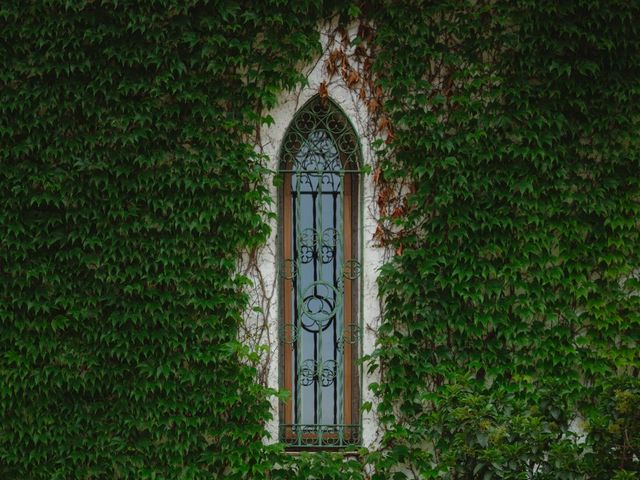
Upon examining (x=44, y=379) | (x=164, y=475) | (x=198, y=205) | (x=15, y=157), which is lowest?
(x=164, y=475)

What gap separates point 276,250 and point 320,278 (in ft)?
1.30

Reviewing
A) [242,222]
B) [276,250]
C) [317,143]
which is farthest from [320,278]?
[317,143]

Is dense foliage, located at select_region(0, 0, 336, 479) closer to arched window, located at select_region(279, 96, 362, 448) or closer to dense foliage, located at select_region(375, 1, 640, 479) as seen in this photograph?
arched window, located at select_region(279, 96, 362, 448)

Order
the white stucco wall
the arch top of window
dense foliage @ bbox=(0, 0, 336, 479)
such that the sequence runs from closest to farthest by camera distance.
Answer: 1. dense foliage @ bbox=(0, 0, 336, 479)
2. the white stucco wall
3. the arch top of window

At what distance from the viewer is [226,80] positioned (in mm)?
5746

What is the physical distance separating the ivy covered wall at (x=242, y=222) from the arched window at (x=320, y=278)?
0.92 feet

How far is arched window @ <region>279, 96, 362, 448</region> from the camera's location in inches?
228

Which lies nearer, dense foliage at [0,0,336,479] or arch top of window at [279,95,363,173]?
dense foliage at [0,0,336,479]

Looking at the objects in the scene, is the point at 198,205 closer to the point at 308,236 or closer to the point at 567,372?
the point at 308,236

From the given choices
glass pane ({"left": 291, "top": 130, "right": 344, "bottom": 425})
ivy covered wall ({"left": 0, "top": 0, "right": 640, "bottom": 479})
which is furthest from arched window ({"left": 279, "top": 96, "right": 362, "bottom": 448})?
ivy covered wall ({"left": 0, "top": 0, "right": 640, "bottom": 479})

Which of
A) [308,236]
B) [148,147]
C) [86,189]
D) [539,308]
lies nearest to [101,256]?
[86,189]

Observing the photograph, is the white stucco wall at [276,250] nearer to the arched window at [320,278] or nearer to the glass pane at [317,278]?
the arched window at [320,278]

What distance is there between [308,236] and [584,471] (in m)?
2.57

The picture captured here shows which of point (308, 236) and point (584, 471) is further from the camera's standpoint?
point (308, 236)
